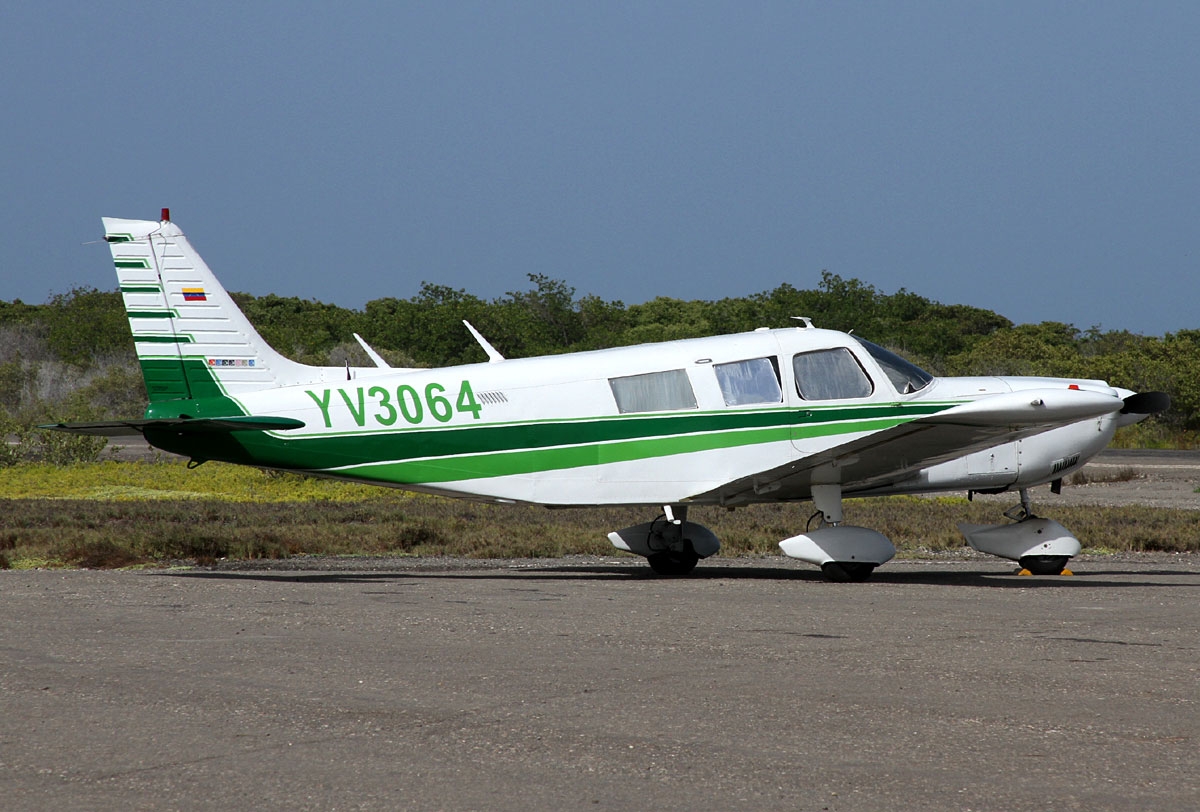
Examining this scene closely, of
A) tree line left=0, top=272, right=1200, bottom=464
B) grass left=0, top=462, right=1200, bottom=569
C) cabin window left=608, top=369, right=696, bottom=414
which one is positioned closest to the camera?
cabin window left=608, top=369, right=696, bottom=414

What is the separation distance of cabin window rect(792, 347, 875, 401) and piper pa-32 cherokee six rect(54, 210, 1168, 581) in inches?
0.6

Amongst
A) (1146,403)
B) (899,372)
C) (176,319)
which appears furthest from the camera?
(899,372)

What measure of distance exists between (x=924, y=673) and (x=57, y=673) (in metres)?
4.41

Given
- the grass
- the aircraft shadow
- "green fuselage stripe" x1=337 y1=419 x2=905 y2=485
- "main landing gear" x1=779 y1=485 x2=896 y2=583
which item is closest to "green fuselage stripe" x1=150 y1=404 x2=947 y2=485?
"green fuselage stripe" x1=337 y1=419 x2=905 y2=485

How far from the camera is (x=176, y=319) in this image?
11.5 metres

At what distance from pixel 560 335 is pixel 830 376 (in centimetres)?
6632

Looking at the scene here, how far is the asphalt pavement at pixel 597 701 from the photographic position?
418 cm

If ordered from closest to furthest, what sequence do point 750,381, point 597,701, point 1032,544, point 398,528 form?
point 597,701 < point 750,381 < point 1032,544 < point 398,528

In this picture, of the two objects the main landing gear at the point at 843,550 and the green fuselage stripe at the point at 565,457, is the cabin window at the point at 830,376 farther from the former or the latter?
the main landing gear at the point at 843,550

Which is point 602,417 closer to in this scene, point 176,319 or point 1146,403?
point 176,319

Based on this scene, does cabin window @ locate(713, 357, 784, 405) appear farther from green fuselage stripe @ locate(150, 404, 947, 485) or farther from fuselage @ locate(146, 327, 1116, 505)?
green fuselage stripe @ locate(150, 404, 947, 485)

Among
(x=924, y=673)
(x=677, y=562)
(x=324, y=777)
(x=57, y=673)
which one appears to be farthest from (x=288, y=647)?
(x=677, y=562)

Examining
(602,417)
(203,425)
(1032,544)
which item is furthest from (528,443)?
(1032,544)

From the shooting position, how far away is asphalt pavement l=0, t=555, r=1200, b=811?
4184 millimetres
